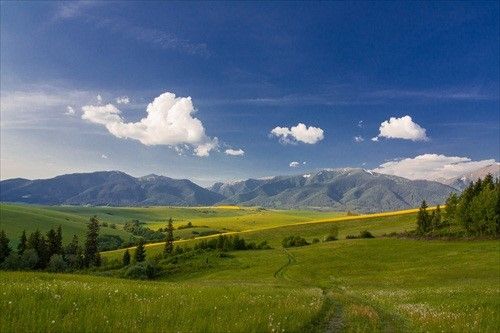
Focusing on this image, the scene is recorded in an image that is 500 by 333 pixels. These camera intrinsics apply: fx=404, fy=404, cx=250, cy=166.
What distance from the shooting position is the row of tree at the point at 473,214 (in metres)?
103

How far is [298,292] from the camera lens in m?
32.3

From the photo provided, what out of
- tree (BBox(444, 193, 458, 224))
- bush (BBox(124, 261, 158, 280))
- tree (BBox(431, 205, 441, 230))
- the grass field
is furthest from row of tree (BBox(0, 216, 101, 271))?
tree (BBox(444, 193, 458, 224))

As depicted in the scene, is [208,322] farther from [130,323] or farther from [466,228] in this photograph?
[466,228]

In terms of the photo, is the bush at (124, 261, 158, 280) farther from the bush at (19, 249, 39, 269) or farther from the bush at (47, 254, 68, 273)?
the bush at (19, 249, 39, 269)

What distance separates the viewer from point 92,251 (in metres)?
125

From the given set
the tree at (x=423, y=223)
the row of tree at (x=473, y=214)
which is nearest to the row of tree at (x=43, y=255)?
the tree at (x=423, y=223)

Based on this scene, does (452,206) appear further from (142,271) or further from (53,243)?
(53,243)

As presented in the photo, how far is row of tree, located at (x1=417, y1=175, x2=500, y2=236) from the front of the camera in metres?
103

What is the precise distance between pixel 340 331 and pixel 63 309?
348 inches

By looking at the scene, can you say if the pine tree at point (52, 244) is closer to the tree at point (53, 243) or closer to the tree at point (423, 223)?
the tree at point (53, 243)

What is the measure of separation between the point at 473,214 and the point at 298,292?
9251 centimetres

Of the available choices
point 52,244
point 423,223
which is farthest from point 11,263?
point 423,223

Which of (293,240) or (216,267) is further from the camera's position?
(293,240)

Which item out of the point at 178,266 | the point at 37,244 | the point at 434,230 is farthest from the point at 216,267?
the point at 434,230
